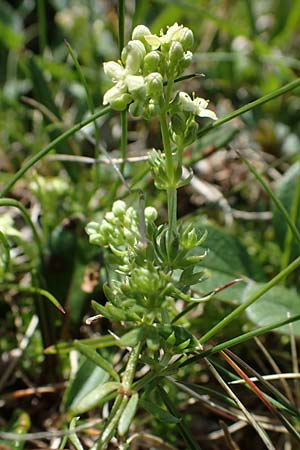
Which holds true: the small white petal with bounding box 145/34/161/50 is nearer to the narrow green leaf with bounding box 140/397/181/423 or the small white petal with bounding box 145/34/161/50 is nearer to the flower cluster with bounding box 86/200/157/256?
the flower cluster with bounding box 86/200/157/256

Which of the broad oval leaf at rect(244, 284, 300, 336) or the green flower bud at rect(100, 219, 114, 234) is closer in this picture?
the green flower bud at rect(100, 219, 114, 234)

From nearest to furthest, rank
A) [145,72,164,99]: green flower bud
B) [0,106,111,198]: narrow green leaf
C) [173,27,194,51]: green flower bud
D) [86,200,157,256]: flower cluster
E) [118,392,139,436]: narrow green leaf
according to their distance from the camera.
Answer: [118,392,139,436]: narrow green leaf → [145,72,164,99]: green flower bud → [173,27,194,51]: green flower bud → [86,200,157,256]: flower cluster → [0,106,111,198]: narrow green leaf

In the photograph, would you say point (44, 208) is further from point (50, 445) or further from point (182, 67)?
point (182, 67)

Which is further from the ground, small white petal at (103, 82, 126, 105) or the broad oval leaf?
small white petal at (103, 82, 126, 105)

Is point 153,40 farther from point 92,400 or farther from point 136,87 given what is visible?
point 92,400

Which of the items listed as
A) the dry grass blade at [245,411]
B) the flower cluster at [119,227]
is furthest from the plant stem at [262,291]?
the flower cluster at [119,227]

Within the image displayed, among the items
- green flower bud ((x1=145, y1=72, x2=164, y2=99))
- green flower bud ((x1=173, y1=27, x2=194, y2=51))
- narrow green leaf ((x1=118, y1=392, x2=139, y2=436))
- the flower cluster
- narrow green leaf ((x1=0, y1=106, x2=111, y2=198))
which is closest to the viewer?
narrow green leaf ((x1=118, y1=392, x2=139, y2=436))

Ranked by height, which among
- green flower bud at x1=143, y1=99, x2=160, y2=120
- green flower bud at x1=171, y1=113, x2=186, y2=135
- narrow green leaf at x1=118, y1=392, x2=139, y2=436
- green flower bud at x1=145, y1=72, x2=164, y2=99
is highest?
green flower bud at x1=145, y1=72, x2=164, y2=99

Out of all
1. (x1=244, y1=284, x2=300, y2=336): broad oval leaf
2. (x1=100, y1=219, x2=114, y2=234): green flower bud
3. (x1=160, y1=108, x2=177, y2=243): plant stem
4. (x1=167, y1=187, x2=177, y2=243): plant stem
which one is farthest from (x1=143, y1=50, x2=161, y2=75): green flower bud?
(x1=244, y1=284, x2=300, y2=336): broad oval leaf

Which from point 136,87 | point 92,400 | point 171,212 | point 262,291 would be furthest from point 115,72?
point 92,400
